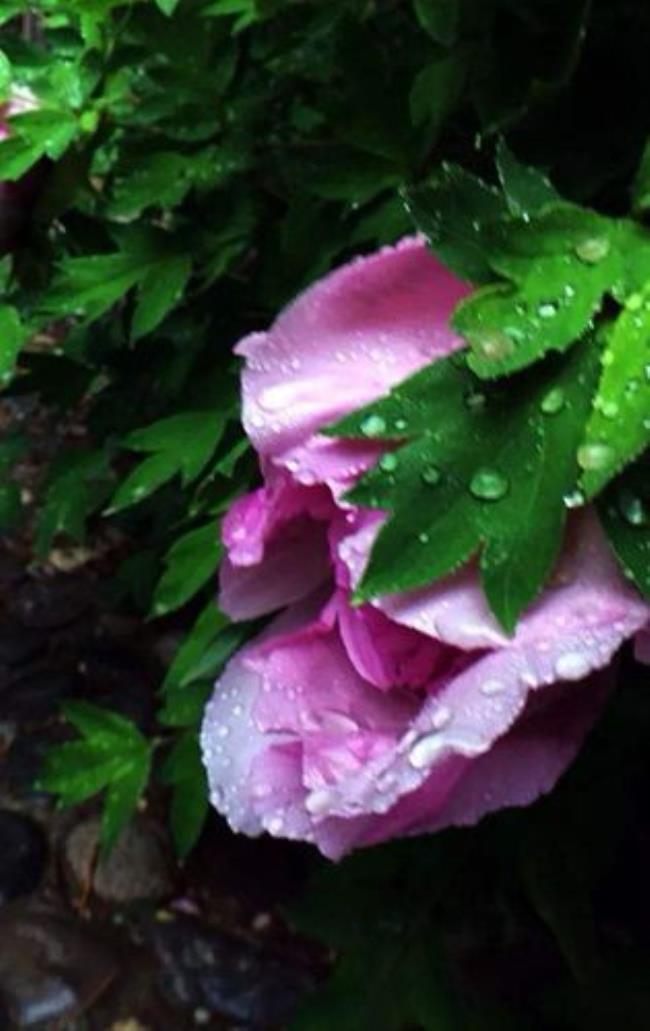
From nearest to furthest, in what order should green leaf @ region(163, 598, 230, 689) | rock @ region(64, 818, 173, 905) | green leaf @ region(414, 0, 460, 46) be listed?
green leaf @ region(414, 0, 460, 46) < green leaf @ region(163, 598, 230, 689) < rock @ region(64, 818, 173, 905)

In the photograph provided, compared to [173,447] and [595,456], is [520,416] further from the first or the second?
[173,447]

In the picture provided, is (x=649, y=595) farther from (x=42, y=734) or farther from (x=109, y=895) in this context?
(x=42, y=734)

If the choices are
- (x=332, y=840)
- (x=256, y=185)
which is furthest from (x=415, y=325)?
(x=256, y=185)

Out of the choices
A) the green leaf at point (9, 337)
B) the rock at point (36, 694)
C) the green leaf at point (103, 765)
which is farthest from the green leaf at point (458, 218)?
the rock at point (36, 694)

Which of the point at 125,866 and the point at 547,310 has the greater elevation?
the point at 547,310

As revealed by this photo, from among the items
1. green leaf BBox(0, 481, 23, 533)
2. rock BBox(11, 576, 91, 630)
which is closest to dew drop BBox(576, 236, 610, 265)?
green leaf BBox(0, 481, 23, 533)

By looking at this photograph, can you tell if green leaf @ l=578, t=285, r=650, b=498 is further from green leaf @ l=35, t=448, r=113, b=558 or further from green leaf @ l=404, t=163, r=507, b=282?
green leaf @ l=35, t=448, r=113, b=558

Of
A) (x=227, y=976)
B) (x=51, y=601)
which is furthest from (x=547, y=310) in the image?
(x=51, y=601)

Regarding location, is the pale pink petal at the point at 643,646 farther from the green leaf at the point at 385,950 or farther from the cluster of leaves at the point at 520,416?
the green leaf at the point at 385,950
